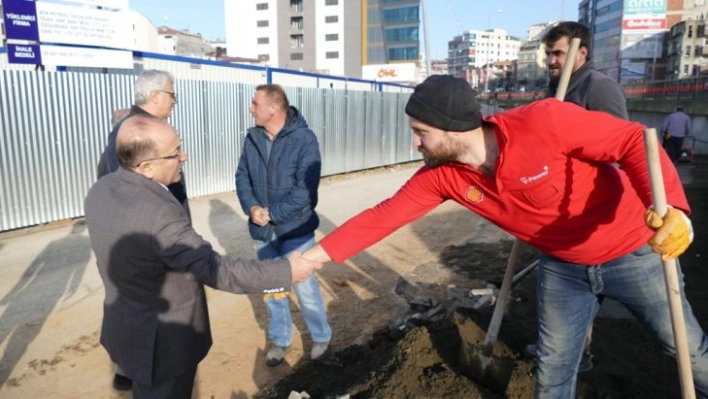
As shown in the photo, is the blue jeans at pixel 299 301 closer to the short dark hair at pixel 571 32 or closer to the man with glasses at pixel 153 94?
the man with glasses at pixel 153 94

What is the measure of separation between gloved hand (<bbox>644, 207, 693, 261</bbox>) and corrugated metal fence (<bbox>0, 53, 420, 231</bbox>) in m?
8.32

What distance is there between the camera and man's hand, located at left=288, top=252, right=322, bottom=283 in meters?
2.62

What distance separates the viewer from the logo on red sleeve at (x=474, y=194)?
8.41 feet

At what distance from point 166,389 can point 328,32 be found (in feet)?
262

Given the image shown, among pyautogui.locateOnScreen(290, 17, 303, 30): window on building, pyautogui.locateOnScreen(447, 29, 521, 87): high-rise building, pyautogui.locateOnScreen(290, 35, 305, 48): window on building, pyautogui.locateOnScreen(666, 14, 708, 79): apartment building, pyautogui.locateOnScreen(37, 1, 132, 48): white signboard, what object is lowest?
pyautogui.locateOnScreen(37, 1, 132, 48): white signboard

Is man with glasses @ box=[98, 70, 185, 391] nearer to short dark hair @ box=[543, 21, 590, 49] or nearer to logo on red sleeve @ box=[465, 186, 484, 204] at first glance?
logo on red sleeve @ box=[465, 186, 484, 204]

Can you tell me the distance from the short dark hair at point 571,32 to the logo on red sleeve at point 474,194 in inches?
68.5

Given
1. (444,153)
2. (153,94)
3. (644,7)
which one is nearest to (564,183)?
(444,153)

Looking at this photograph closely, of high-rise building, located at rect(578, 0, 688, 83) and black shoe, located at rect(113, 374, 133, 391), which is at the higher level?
high-rise building, located at rect(578, 0, 688, 83)

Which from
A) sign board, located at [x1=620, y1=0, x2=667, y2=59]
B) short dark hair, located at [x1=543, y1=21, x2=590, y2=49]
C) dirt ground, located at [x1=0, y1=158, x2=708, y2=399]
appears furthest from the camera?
sign board, located at [x1=620, y1=0, x2=667, y2=59]

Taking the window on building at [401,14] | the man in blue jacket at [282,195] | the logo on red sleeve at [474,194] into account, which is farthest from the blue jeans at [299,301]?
the window on building at [401,14]

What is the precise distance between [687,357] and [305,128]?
9.47ft

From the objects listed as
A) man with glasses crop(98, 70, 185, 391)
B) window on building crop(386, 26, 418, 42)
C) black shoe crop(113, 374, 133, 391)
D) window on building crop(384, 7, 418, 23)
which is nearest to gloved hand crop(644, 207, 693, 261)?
man with glasses crop(98, 70, 185, 391)

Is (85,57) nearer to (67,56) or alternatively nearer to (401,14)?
(67,56)
